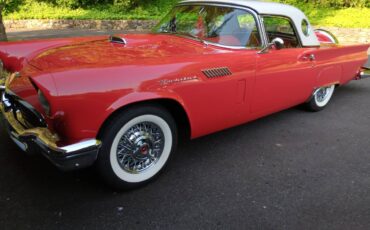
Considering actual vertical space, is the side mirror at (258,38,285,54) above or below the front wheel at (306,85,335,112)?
above

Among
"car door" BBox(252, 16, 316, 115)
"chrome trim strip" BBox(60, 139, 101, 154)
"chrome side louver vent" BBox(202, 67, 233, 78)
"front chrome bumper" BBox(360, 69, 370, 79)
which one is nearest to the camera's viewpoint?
"chrome trim strip" BBox(60, 139, 101, 154)

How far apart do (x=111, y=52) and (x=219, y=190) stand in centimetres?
148

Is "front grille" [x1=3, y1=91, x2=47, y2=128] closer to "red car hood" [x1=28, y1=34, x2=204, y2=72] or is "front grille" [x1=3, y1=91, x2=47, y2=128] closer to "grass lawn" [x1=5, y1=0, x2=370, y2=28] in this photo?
"red car hood" [x1=28, y1=34, x2=204, y2=72]

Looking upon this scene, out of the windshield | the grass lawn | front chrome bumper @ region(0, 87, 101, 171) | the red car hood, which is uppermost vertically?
the windshield

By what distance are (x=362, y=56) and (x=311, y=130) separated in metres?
1.82

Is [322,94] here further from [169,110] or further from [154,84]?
[154,84]

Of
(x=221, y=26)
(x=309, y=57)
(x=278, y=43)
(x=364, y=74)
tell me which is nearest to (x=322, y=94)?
(x=309, y=57)

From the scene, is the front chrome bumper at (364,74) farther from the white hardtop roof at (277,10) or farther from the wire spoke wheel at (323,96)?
the white hardtop roof at (277,10)

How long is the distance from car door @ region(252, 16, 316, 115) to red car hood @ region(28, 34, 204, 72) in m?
0.74

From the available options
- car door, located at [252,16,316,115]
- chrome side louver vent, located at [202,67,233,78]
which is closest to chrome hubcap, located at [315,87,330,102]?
car door, located at [252,16,316,115]

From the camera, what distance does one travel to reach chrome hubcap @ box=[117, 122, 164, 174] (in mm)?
2699

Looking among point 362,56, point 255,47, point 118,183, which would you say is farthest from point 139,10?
point 118,183

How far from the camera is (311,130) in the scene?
4.20 m

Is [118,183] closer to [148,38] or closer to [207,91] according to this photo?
[207,91]
